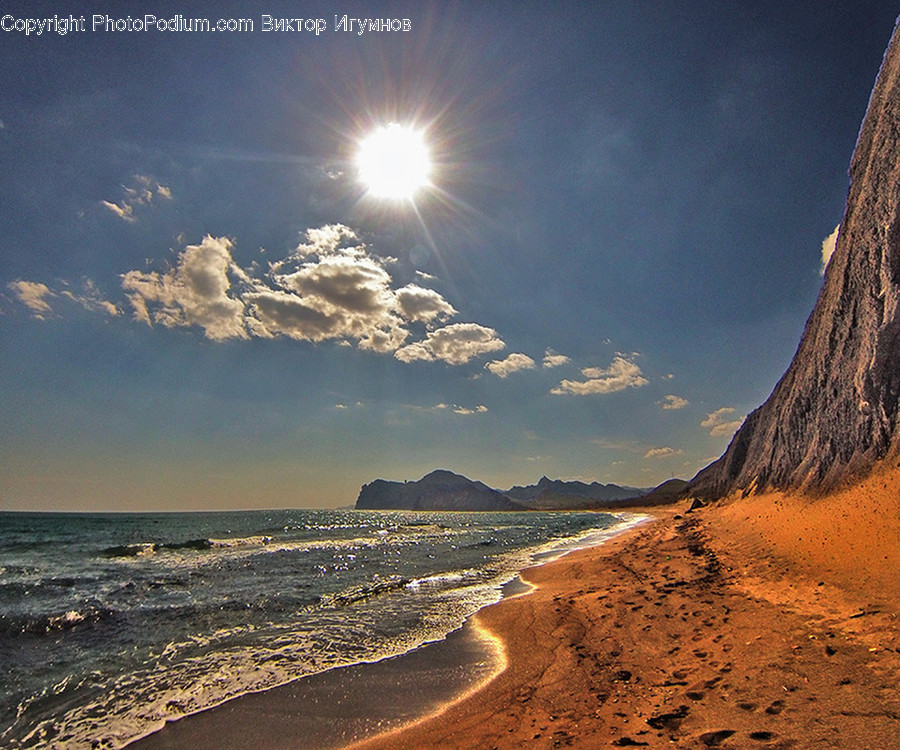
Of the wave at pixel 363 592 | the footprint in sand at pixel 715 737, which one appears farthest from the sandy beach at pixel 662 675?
the wave at pixel 363 592

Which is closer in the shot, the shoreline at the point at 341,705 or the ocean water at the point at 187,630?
the shoreline at the point at 341,705

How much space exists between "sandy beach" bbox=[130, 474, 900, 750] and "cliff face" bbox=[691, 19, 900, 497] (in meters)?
2.73

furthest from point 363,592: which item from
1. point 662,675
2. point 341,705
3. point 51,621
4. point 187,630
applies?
point 662,675

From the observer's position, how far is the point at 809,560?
11.0 m

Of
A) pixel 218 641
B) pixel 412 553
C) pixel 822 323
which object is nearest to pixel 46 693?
pixel 218 641

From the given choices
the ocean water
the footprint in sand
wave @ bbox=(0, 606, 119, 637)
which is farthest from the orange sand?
wave @ bbox=(0, 606, 119, 637)

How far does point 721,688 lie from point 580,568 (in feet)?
43.2

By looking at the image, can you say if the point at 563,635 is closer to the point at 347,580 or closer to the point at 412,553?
the point at 347,580

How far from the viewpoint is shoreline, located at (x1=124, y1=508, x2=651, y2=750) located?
6.52 metres

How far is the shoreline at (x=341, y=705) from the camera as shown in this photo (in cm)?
652

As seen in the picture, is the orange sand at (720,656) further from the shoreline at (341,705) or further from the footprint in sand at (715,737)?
the shoreline at (341,705)

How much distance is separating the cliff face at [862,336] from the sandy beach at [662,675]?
2726mm

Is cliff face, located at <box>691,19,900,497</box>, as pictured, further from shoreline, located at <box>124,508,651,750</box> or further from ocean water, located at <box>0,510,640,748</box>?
shoreline, located at <box>124,508,651,750</box>

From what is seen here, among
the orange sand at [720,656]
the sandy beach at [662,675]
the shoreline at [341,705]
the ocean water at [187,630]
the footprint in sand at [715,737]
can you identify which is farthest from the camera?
the ocean water at [187,630]
